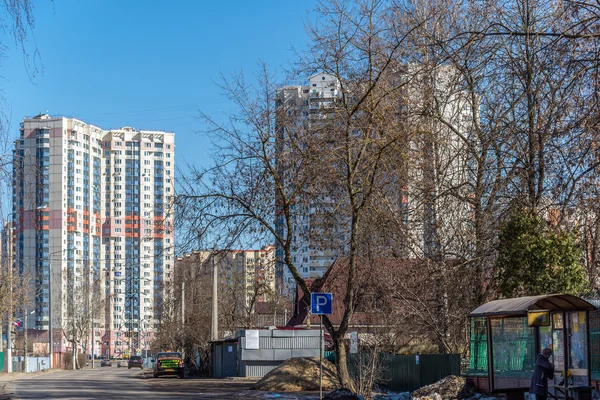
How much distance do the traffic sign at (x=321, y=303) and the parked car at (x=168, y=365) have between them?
33.9 m

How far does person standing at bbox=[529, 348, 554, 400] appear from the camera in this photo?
19.5 m

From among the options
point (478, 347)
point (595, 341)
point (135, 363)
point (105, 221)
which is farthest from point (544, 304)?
point (105, 221)

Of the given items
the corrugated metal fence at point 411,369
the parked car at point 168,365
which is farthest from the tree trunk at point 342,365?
the parked car at point 168,365

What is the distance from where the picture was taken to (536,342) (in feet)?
70.7

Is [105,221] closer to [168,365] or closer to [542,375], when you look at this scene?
[168,365]

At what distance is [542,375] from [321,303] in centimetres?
625

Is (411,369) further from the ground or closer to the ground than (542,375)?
closer to the ground

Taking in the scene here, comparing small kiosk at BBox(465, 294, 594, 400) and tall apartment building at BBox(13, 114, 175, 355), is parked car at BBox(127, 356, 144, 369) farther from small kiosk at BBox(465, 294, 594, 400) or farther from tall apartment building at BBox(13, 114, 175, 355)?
small kiosk at BBox(465, 294, 594, 400)

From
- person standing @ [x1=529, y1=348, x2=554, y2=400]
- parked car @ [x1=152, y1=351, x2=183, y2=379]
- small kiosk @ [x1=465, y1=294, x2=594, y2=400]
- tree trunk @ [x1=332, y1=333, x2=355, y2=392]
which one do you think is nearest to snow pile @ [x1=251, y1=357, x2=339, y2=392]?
tree trunk @ [x1=332, y1=333, x2=355, y2=392]

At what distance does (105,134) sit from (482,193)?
143 metres

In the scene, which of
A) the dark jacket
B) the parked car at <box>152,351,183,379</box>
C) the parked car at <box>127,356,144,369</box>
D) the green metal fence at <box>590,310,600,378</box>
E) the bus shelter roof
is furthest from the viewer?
the parked car at <box>127,356,144,369</box>

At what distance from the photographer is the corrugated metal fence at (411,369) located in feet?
106

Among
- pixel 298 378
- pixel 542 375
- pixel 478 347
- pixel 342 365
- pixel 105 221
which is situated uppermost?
pixel 105 221

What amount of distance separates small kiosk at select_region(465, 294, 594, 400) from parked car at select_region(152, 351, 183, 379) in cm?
3284
